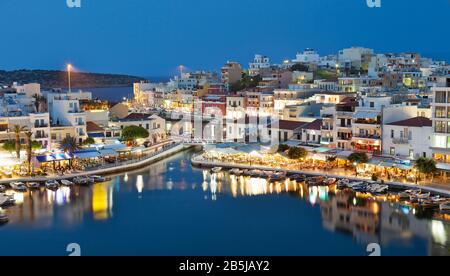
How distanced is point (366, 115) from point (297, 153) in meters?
3.15

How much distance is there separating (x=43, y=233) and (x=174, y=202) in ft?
15.4

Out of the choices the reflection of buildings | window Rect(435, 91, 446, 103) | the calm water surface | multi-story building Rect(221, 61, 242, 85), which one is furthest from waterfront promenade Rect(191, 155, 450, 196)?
multi-story building Rect(221, 61, 242, 85)

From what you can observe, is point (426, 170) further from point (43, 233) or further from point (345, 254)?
point (43, 233)

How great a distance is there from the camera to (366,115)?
76.7 ft

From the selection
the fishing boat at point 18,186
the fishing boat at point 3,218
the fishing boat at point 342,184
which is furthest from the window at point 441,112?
the fishing boat at point 18,186

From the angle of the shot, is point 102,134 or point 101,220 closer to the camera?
point 101,220

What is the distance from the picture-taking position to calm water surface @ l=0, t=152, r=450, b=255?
14.9 m

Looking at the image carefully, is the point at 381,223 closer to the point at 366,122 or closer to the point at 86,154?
the point at 366,122

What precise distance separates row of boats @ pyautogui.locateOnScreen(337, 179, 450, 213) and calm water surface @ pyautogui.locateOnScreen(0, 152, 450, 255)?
548mm

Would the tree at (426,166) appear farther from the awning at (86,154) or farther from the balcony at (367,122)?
the awning at (86,154)

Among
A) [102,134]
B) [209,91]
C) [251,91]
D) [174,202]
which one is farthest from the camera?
[209,91]

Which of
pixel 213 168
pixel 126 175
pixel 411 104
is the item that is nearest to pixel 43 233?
pixel 126 175

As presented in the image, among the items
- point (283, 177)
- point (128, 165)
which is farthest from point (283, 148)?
point (128, 165)
